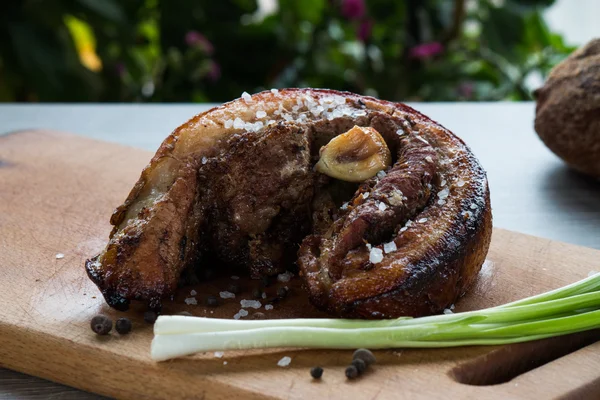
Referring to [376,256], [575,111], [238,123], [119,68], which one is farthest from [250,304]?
[119,68]

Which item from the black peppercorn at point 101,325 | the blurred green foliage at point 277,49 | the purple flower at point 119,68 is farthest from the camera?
the purple flower at point 119,68

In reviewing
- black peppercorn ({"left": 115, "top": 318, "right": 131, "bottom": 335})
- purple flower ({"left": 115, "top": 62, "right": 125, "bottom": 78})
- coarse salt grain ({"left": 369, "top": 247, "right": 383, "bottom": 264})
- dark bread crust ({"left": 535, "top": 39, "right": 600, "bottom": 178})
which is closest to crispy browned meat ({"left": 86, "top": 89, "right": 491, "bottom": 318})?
coarse salt grain ({"left": 369, "top": 247, "right": 383, "bottom": 264})

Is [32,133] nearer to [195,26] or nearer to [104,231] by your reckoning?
[104,231]

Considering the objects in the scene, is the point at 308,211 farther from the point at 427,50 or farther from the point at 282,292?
the point at 427,50

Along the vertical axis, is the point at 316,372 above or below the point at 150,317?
above

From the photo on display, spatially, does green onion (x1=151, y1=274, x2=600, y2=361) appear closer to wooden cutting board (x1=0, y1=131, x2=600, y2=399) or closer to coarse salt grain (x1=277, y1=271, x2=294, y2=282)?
wooden cutting board (x1=0, y1=131, x2=600, y2=399)

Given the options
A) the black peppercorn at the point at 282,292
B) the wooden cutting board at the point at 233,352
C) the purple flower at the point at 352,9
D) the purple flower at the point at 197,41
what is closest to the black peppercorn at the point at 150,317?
the wooden cutting board at the point at 233,352

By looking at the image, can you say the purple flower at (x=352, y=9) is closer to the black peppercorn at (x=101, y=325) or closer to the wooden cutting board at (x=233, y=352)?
the wooden cutting board at (x=233, y=352)

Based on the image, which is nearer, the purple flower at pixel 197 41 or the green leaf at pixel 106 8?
the green leaf at pixel 106 8
